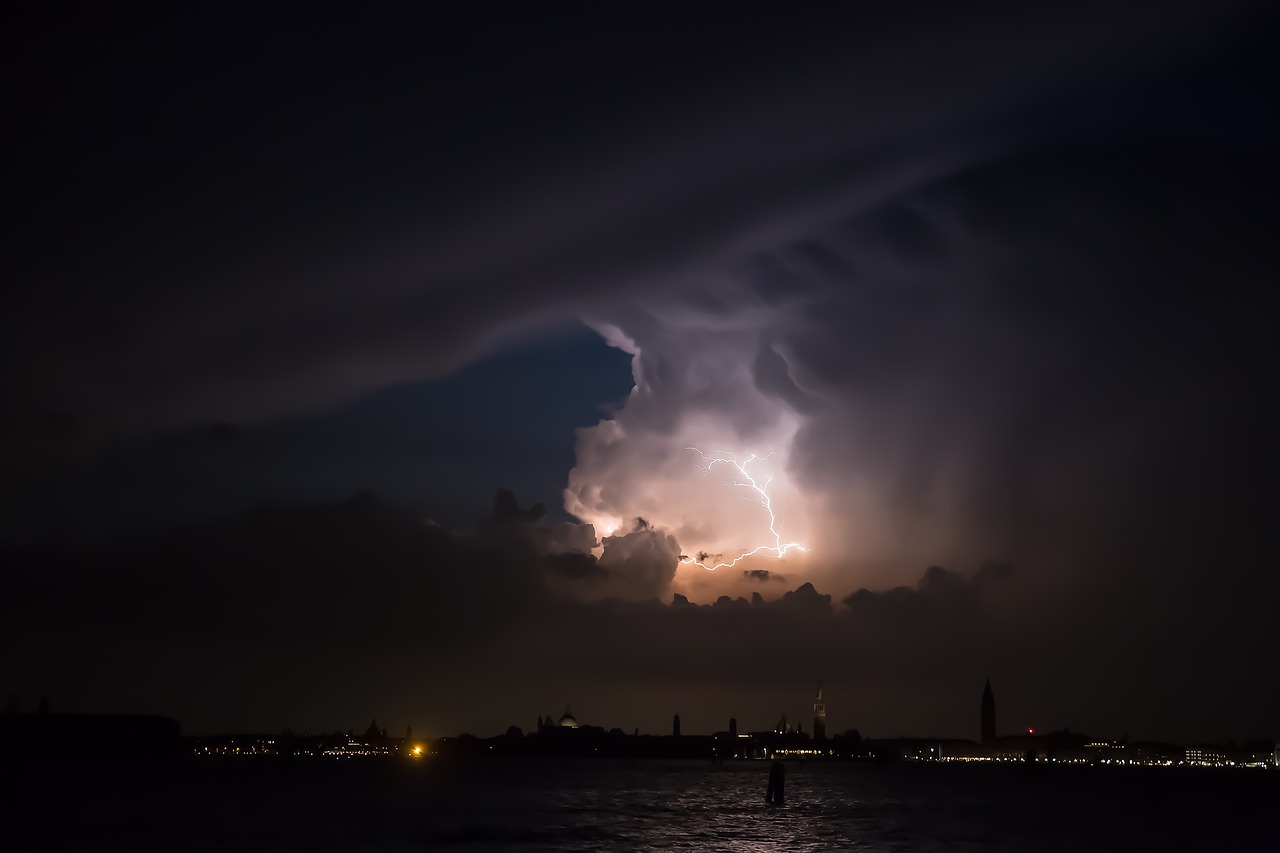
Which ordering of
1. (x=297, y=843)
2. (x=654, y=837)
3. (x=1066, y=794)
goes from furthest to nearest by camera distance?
(x=1066, y=794)
(x=654, y=837)
(x=297, y=843)

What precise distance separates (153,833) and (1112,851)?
61308 mm

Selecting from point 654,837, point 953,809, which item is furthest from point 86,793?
point 953,809

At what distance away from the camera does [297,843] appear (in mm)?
72938

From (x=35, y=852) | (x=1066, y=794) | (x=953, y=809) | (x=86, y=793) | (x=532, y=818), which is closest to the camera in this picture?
(x=35, y=852)

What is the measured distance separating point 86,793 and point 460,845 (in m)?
80.4

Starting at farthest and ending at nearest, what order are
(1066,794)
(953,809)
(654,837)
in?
(1066,794)
(953,809)
(654,837)

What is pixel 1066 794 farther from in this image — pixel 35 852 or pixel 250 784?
pixel 35 852

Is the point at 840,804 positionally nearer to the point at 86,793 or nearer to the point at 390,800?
the point at 390,800

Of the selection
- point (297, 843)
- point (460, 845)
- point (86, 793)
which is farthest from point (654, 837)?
point (86, 793)

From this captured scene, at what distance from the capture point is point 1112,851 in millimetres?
74875

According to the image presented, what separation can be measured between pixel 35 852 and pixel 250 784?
342ft

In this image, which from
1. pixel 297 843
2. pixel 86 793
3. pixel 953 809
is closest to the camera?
pixel 297 843

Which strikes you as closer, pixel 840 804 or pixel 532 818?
pixel 532 818

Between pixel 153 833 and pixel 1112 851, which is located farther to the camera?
pixel 153 833
